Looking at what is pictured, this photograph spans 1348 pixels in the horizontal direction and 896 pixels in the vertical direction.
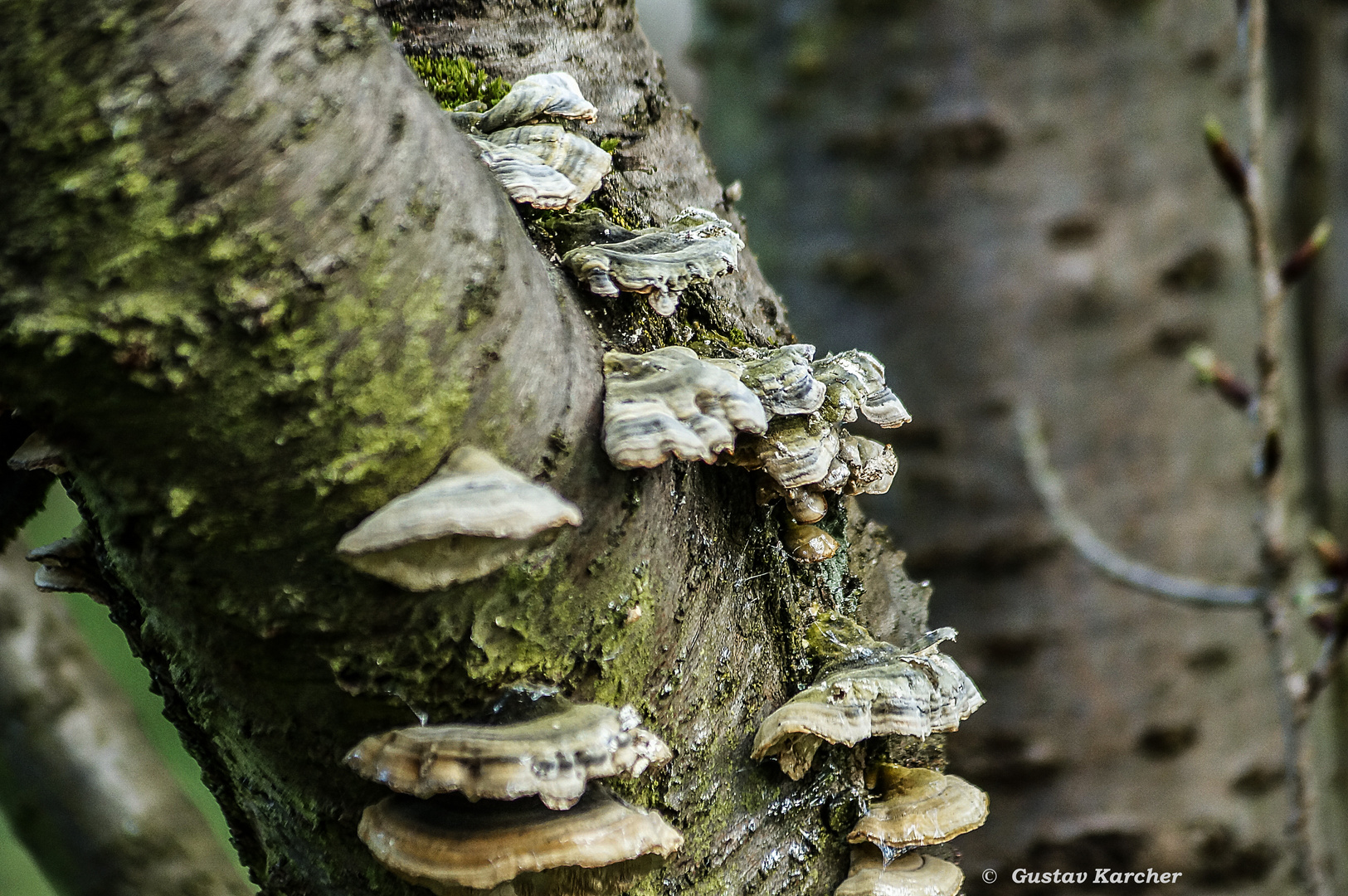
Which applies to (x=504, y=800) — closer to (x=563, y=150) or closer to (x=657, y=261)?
(x=657, y=261)

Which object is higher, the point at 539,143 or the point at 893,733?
the point at 539,143

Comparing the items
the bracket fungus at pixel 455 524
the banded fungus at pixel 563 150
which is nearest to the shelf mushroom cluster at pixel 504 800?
the bracket fungus at pixel 455 524

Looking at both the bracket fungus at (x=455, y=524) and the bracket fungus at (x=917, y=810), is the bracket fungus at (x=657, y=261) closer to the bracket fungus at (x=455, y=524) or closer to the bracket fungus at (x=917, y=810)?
the bracket fungus at (x=455, y=524)

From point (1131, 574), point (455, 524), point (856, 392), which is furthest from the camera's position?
point (1131, 574)

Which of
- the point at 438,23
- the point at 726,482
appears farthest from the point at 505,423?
the point at 438,23

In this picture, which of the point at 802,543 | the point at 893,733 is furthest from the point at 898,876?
the point at 802,543

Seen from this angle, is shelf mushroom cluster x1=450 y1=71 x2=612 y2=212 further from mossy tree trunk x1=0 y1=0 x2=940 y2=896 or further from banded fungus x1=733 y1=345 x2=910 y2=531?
banded fungus x1=733 y1=345 x2=910 y2=531
